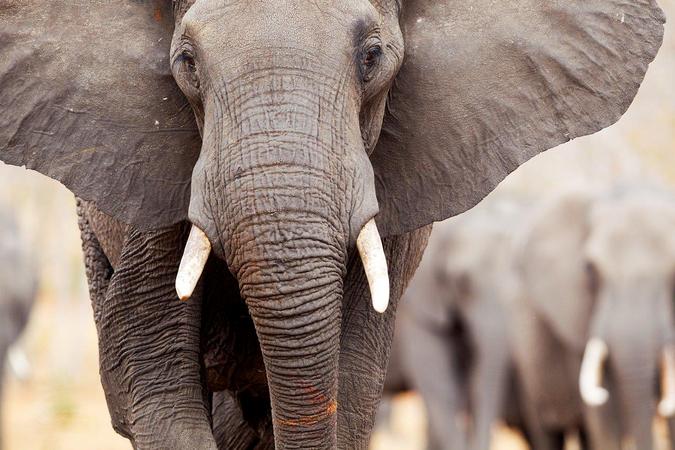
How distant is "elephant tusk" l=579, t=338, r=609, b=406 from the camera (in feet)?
31.5

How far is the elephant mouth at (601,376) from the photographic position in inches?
369

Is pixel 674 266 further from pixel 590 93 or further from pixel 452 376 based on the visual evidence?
pixel 590 93

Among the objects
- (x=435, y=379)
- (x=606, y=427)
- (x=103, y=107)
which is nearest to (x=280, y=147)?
(x=103, y=107)

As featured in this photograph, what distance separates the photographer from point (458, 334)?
12.4m

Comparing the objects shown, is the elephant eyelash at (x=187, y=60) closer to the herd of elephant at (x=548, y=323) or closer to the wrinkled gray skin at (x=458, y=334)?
the herd of elephant at (x=548, y=323)

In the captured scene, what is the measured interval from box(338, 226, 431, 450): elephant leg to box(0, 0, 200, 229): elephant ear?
0.53 m

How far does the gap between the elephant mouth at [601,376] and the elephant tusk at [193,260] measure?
607cm

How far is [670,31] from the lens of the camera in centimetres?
1731

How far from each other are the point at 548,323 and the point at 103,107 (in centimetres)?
721

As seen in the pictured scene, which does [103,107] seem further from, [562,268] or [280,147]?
[562,268]

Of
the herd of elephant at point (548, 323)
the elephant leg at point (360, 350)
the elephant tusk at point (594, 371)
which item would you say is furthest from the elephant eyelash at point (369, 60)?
the elephant tusk at point (594, 371)

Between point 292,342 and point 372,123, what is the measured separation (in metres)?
0.65

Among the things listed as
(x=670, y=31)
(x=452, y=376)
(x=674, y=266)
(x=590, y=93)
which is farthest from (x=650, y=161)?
(x=590, y=93)

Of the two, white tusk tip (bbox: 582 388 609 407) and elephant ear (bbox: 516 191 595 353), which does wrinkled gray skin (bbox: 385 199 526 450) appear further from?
white tusk tip (bbox: 582 388 609 407)
